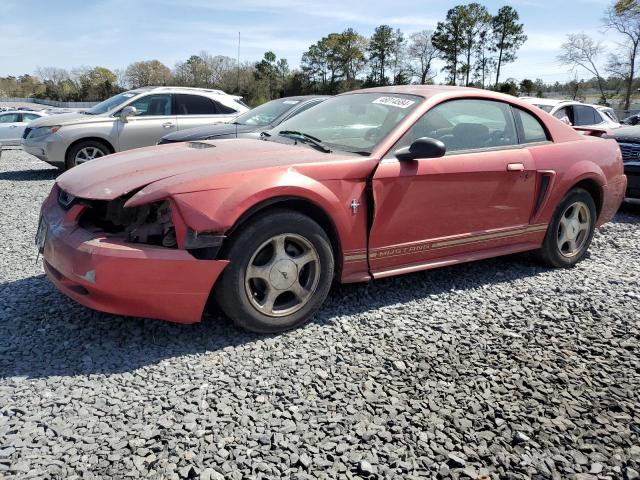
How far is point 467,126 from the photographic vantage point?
13.0 ft

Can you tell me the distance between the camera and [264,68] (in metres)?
63.5

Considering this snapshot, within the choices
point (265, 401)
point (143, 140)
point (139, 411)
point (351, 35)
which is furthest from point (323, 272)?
point (351, 35)

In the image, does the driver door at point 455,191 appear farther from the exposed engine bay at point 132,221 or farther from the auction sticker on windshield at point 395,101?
the exposed engine bay at point 132,221

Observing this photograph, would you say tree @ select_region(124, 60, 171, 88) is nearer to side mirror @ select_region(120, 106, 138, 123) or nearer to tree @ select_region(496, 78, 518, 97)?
tree @ select_region(496, 78, 518, 97)

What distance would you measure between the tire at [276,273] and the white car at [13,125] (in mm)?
15802

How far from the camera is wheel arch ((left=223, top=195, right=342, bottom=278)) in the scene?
9.71 feet

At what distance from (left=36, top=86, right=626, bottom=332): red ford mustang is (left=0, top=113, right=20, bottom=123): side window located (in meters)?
15.5

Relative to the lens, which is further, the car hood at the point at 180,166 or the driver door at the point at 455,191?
the driver door at the point at 455,191

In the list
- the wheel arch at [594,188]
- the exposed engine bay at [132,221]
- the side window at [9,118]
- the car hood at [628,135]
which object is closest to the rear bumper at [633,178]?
the car hood at [628,135]

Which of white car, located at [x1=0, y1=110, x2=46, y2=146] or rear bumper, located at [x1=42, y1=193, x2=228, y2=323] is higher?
white car, located at [x1=0, y1=110, x2=46, y2=146]

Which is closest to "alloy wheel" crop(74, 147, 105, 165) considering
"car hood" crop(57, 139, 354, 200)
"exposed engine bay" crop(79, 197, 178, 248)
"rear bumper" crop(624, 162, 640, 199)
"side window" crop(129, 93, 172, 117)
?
"side window" crop(129, 93, 172, 117)

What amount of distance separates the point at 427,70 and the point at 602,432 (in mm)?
68603

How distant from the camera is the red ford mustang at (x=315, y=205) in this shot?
2842 mm

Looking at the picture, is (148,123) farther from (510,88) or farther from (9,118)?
(510,88)
